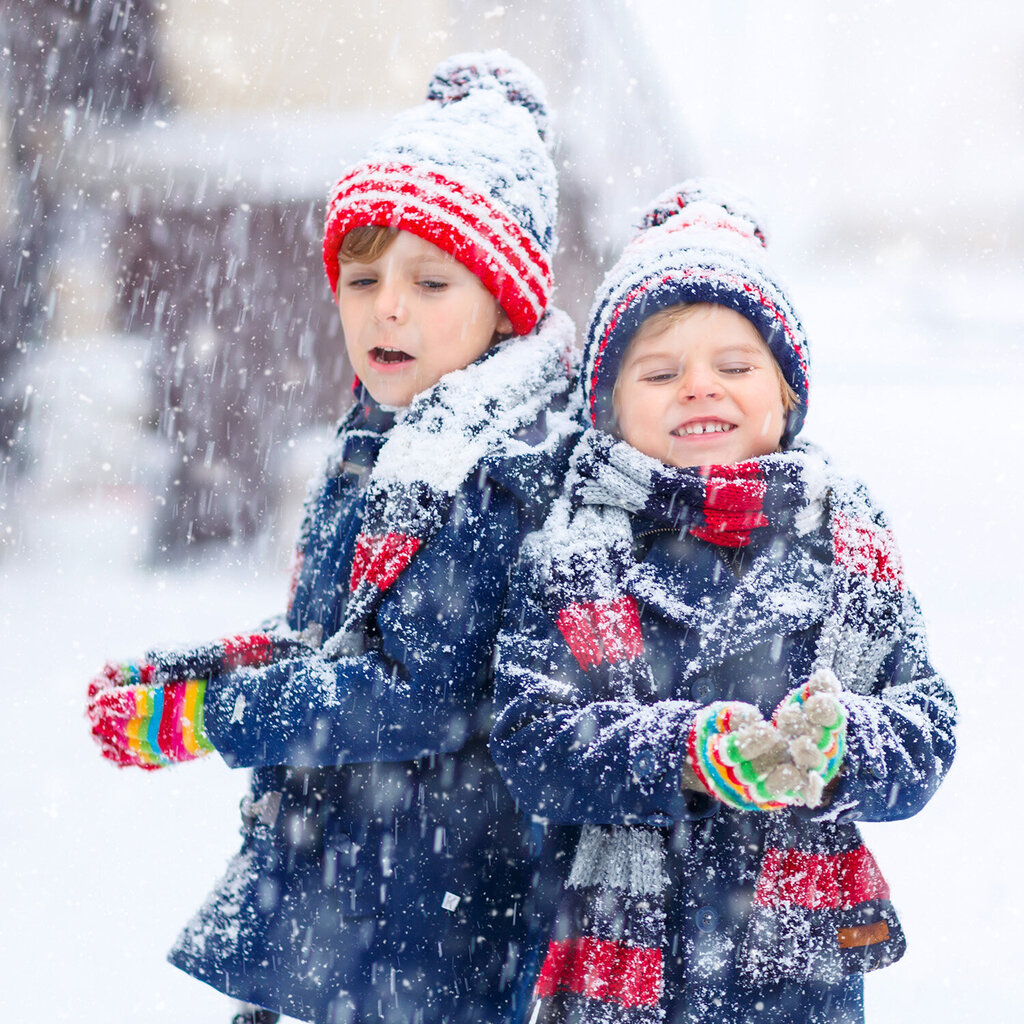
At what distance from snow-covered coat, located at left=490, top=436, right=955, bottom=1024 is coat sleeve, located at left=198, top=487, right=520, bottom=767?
7 cm

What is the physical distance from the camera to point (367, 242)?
5.21ft

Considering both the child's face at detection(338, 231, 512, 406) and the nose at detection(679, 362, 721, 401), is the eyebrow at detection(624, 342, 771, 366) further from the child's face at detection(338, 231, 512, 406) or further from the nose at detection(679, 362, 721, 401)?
the child's face at detection(338, 231, 512, 406)

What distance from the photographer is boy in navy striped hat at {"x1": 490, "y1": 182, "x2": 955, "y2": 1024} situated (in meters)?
1.20

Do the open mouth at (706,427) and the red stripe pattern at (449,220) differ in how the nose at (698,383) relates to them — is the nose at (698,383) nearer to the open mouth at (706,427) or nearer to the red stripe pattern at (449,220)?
the open mouth at (706,427)

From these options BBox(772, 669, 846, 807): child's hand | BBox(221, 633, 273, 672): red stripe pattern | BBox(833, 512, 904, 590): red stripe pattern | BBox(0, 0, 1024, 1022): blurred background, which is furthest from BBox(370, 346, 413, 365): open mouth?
Answer: BBox(0, 0, 1024, 1022): blurred background

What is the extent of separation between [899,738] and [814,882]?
0.22 metres

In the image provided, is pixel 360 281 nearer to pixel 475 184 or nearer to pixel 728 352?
pixel 475 184

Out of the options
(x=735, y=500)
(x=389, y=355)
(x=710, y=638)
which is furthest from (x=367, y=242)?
(x=710, y=638)

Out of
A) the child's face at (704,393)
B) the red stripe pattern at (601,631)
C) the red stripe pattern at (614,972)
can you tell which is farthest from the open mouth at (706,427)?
the red stripe pattern at (614,972)

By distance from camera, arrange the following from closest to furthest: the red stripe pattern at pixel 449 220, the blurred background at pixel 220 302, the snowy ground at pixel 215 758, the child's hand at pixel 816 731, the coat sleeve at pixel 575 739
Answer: the child's hand at pixel 816 731
the coat sleeve at pixel 575 739
the red stripe pattern at pixel 449 220
the snowy ground at pixel 215 758
the blurred background at pixel 220 302

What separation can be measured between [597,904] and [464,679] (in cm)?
35

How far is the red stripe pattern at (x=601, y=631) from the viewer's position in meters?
1.28

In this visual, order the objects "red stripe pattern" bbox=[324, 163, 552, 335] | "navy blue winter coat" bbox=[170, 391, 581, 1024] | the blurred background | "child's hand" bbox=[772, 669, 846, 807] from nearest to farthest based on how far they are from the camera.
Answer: "child's hand" bbox=[772, 669, 846, 807], "navy blue winter coat" bbox=[170, 391, 581, 1024], "red stripe pattern" bbox=[324, 163, 552, 335], the blurred background

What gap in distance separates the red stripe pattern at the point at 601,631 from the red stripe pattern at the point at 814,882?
1.04 feet
